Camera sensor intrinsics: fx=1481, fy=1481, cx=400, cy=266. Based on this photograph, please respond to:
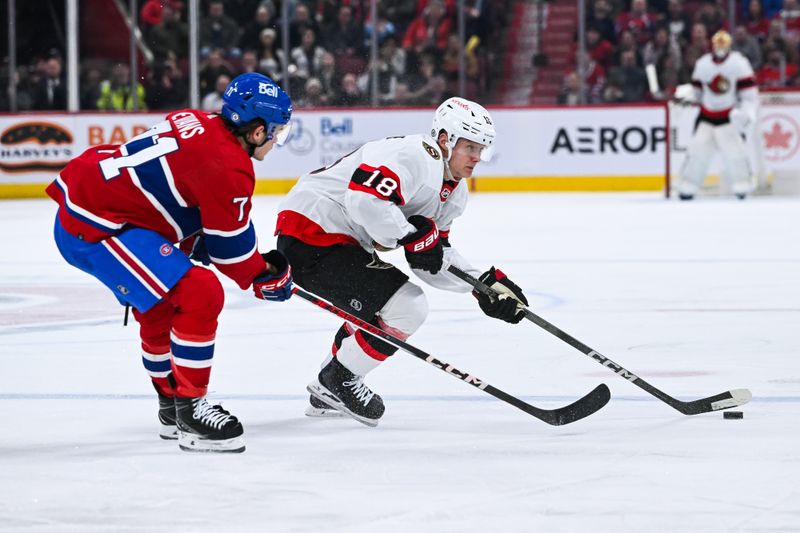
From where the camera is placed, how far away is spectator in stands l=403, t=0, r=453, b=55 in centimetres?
1371

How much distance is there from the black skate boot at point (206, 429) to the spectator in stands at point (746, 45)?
427 inches

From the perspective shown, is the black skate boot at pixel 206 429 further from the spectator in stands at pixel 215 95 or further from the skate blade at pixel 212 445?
the spectator in stands at pixel 215 95

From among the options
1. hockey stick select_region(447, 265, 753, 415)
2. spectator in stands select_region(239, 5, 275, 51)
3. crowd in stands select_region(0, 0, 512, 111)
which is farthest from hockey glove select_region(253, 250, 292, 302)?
spectator in stands select_region(239, 5, 275, 51)

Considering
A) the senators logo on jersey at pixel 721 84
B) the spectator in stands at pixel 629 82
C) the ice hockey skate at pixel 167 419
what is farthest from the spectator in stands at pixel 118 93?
the ice hockey skate at pixel 167 419

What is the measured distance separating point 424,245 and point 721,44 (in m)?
8.99

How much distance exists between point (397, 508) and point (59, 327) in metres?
2.87

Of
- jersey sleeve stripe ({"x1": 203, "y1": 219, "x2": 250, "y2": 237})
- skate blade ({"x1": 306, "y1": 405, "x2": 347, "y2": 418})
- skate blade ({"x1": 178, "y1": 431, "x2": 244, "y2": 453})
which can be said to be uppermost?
jersey sleeve stripe ({"x1": 203, "y1": 219, "x2": 250, "y2": 237})

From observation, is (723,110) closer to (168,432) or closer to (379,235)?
(379,235)

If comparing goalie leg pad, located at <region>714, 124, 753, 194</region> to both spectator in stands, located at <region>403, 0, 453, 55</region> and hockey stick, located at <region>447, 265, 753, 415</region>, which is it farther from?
hockey stick, located at <region>447, 265, 753, 415</region>

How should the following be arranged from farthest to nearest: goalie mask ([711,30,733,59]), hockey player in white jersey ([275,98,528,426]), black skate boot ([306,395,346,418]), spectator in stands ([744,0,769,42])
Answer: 1. spectator in stands ([744,0,769,42])
2. goalie mask ([711,30,733,59])
3. black skate boot ([306,395,346,418])
4. hockey player in white jersey ([275,98,528,426])

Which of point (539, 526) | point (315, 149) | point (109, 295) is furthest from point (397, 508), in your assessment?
point (315, 149)

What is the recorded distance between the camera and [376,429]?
3.52m

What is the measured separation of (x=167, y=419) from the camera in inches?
134

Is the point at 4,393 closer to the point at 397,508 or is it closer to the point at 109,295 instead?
the point at 397,508
